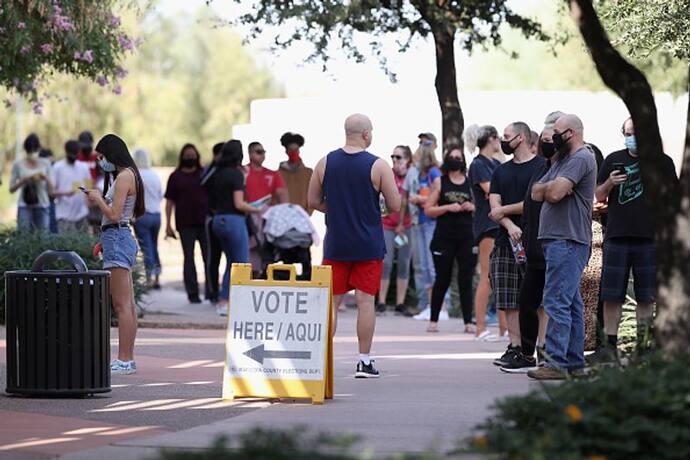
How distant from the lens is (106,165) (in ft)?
38.4

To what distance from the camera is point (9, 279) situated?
10523 mm

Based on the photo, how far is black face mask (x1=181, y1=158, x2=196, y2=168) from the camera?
20078 mm

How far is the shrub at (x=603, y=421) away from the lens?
634cm

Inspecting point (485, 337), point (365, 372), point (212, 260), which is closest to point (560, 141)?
point (365, 372)

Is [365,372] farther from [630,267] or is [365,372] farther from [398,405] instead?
[630,267]

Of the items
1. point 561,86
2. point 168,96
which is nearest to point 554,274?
point 561,86

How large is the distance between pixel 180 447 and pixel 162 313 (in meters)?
10.7

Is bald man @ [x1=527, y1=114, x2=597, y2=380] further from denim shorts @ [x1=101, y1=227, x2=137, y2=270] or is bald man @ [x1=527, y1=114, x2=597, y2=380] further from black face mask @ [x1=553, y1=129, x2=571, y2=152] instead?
denim shorts @ [x1=101, y1=227, x2=137, y2=270]

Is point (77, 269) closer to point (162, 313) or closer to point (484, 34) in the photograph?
point (162, 313)

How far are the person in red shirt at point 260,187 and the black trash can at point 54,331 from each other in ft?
27.0

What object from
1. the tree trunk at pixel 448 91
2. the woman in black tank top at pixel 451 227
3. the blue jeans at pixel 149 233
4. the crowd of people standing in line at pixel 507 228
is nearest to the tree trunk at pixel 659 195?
the crowd of people standing in line at pixel 507 228

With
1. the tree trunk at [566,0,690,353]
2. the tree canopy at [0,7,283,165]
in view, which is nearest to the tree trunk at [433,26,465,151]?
the tree trunk at [566,0,690,353]

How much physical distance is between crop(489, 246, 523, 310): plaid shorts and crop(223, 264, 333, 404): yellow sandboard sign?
8.65ft

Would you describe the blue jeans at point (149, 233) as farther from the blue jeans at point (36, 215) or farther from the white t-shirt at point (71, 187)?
the blue jeans at point (36, 215)
